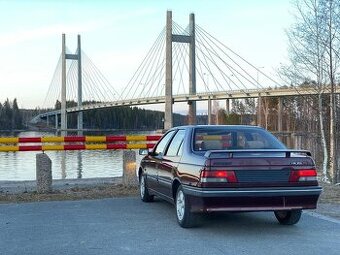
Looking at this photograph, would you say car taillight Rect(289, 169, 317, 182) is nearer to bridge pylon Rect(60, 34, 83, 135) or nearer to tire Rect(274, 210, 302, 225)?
tire Rect(274, 210, 302, 225)

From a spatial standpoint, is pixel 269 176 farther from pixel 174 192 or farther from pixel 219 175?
pixel 174 192

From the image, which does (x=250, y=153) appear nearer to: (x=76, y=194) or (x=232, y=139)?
A: (x=232, y=139)

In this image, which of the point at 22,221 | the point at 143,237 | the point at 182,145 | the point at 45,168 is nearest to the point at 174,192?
the point at 182,145

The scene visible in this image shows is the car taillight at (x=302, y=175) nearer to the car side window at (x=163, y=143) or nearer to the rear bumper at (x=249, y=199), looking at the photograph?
the rear bumper at (x=249, y=199)

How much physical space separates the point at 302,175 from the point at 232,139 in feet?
4.16

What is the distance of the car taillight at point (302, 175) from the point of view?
6.79 metres

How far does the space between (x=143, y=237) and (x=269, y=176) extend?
168 cm

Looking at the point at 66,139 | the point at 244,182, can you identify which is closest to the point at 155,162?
the point at 244,182

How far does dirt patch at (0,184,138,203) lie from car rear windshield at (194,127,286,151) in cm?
331

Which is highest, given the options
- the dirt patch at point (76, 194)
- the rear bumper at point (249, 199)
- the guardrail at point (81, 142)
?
the guardrail at point (81, 142)

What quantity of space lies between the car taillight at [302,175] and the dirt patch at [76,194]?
14.6 ft

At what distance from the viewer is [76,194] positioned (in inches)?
417

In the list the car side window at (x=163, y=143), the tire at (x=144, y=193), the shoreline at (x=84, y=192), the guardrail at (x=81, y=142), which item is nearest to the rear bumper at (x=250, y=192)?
the shoreline at (x=84, y=192)

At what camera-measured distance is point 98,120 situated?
9444 cm
